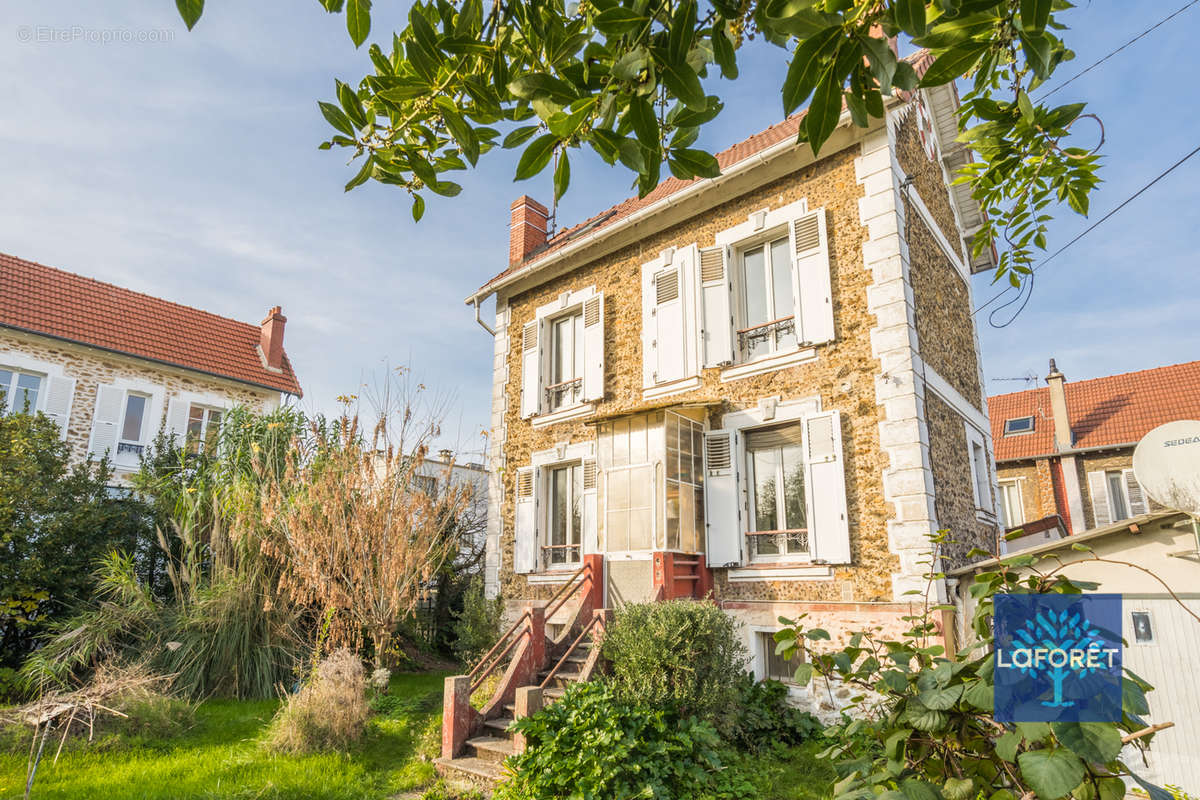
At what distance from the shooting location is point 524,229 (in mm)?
12297

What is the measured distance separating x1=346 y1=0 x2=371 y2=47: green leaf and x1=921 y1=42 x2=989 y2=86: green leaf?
142cm

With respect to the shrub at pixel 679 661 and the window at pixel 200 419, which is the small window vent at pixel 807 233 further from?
the window at pixel 200 419

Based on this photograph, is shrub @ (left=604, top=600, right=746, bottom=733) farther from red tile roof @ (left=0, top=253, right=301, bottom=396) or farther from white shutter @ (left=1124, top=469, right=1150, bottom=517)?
white shutter @ (left=1124, top=469, right=1150, bottom=517)

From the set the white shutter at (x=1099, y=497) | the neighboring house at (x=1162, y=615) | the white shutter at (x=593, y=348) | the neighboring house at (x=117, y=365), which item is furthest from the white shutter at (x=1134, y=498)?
the neighboring house at (x=117, y=365)

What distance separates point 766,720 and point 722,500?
250 cm

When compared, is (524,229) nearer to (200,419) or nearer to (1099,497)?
(200,419)

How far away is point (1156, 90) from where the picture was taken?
3.19 m

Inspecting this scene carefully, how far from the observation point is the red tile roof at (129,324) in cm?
1398

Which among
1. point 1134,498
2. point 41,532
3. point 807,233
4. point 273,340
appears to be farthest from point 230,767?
point 1134,498

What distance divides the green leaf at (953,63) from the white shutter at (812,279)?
6168mm

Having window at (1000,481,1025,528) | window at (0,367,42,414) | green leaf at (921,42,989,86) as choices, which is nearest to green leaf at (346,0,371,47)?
green leaf at (921,42,989,86)

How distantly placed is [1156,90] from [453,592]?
460 inches

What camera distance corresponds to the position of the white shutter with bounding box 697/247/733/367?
841cm

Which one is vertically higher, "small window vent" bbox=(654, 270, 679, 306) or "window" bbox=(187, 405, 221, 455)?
"small window vent" bbox=(654, 270, 679, 306)
